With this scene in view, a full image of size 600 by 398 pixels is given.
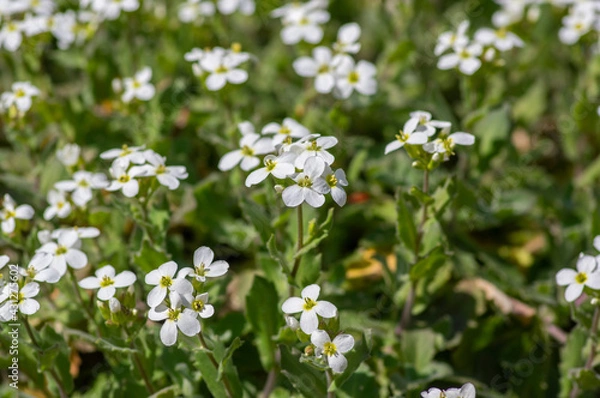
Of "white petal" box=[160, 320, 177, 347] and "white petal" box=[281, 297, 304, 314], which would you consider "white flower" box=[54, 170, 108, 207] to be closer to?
"white petal" box=[160, 320, 177, 347]

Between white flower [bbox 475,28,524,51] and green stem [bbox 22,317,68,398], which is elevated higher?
white flower [bbox 475,28,524,51]

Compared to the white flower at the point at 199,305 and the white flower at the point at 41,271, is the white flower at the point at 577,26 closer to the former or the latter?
the white flower at the point at 199,305

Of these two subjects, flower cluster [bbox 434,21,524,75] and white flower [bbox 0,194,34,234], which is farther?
flower cluster [bbox 434,21,524,75]

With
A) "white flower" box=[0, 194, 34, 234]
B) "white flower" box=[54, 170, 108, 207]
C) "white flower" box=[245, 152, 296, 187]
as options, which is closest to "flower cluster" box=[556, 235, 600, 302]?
"white flower" box=[245, 152, 296, 187]

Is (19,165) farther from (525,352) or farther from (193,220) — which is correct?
(525,352)

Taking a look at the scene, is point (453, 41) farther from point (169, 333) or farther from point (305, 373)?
point (169, 333)

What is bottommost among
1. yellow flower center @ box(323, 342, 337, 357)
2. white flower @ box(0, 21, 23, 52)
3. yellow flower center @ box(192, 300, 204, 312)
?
yellow flower center @ box(323, 342, 337, 357)

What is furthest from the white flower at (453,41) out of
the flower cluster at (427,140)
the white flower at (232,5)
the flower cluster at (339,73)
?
the white flower at (232,5)
